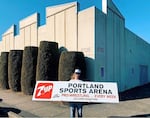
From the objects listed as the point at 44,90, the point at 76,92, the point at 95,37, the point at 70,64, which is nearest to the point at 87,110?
the point at 70,64

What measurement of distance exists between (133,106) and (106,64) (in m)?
3.74

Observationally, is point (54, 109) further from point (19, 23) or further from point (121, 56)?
point (19, 23)

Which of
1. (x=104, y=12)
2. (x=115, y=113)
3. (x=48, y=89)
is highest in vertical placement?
(x=104, y=12)

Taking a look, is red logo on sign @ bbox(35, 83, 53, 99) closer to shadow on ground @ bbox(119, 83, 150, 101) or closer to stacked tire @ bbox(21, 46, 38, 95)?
shadow on ground @ bbox(119, 83, 150, 101)

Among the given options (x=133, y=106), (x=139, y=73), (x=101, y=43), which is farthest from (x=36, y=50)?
(x=139, y=73)

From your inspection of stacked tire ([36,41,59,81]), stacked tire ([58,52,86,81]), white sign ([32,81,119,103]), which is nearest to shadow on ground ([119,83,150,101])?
stacked tire ([58,52,86,81])

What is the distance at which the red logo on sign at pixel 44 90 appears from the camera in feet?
24.0

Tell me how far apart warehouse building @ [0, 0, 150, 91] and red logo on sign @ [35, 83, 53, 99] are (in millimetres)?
6242

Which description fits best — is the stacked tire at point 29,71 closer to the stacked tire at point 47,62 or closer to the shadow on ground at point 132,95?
the stacked tire at point 47,62

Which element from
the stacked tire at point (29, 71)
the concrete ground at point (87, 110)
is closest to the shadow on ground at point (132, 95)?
the concrete ground at point (87, 110)

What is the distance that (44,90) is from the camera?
7.40 m

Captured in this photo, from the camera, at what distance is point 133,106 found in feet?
37.9

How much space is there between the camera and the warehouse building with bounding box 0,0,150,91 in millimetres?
13680

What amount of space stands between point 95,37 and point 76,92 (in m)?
6.58
